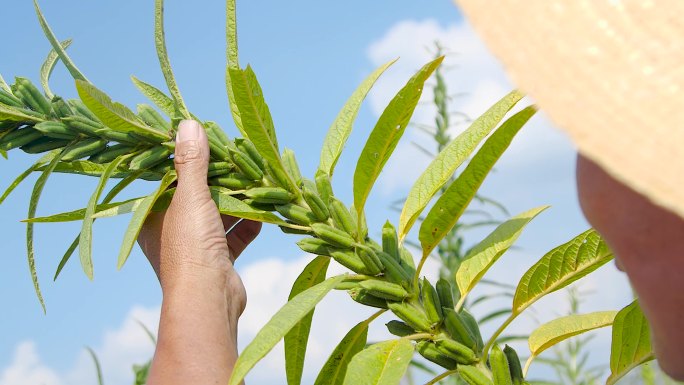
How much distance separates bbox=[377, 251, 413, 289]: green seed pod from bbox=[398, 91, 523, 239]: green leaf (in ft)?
0.28

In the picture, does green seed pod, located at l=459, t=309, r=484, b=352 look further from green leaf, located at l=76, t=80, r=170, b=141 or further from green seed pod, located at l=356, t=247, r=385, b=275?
green leaf, located at l=76, t=80, r=170, b=141

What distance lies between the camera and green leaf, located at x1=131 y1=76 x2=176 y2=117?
4.64ft

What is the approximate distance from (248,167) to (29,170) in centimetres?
40

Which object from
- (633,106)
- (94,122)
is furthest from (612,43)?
(94,122)

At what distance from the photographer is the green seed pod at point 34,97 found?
1365mm

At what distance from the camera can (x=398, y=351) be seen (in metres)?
1.15

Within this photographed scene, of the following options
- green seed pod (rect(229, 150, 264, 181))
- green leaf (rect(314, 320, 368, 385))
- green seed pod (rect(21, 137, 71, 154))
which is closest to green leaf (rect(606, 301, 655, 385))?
green leaf (rect(314, 320, 368, 385))

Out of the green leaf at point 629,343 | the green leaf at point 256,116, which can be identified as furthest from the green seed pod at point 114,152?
the green leaf at point 629,343

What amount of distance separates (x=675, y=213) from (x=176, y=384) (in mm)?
848

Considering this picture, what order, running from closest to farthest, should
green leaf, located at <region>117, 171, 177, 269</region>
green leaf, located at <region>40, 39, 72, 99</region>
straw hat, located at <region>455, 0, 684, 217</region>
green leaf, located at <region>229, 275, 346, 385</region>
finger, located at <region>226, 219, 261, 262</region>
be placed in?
straw hat, located at <region>455, 0, 684, 217</region> < green leaf, located at <region>229, 275, 346, 385</region> < green leaf, located at <region>117, 171, 177, 269</region> < green leaf, located at <region>40, 39, 72, 99</region> < finger, located at <region>226, 219, 261, 262</region>

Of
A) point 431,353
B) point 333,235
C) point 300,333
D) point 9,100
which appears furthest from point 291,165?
point 9,100

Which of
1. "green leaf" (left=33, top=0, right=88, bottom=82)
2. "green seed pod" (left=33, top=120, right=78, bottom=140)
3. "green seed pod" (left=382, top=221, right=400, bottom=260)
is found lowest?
"green seed pod" (left=382, top=221, right=400, bottom=260)

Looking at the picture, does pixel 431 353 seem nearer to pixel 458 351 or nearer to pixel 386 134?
pixel 458 351

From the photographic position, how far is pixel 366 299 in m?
1.24
